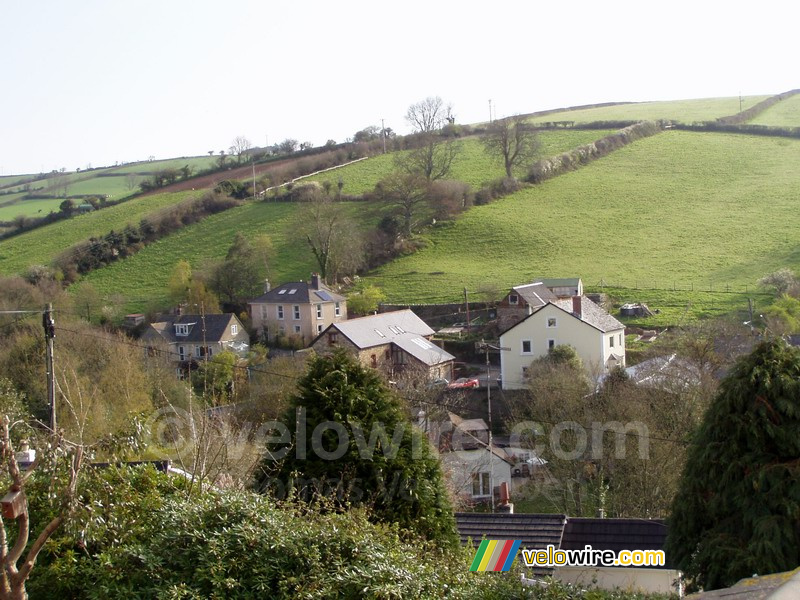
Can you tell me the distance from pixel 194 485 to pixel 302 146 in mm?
77029

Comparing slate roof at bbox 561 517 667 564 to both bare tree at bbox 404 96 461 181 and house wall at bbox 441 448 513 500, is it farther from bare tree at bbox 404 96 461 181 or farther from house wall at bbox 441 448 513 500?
bare tree at bbox 404 96 461 181

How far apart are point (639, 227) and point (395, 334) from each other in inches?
1073

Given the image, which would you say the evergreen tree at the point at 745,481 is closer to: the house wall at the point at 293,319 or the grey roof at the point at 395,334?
the grey roof at the point at 395,334

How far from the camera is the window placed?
81.8 ft

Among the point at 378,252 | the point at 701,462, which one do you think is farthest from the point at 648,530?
the point at 378,252

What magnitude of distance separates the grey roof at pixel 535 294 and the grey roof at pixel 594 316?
2.71 meters

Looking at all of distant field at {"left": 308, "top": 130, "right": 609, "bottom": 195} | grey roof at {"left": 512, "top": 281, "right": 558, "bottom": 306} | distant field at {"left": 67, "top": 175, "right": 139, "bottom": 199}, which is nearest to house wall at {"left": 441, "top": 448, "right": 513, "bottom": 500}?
grey roof at {"left": 512, "top": 281, "right": 558, "bottom": 306}

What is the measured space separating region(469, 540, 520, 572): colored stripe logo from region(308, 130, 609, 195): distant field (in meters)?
56.0

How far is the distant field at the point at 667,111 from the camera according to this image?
89375 mm

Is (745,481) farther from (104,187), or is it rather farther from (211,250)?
(104,187)

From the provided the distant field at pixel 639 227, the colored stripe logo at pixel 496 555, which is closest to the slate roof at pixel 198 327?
the distant field at pixel 639 227

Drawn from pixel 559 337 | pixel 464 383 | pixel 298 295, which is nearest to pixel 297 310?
pixel 298 295

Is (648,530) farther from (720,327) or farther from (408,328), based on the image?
(408,328)

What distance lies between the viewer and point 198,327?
4559cm
